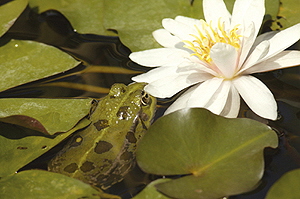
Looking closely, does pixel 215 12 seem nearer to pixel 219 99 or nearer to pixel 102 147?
pixel 219 99

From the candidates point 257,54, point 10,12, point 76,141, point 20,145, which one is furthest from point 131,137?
point 10,12

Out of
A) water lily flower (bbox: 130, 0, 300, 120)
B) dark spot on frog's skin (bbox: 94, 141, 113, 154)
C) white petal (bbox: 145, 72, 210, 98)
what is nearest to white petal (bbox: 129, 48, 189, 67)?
water lily flower (bbox: 130, 0, 300, 120)

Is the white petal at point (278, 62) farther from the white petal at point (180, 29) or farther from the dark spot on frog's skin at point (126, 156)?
the dark spot on frog's skin at point (126, 156)

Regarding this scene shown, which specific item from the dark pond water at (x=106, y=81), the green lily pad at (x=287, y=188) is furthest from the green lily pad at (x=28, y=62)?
the green lily pad at (x=287, y=188)

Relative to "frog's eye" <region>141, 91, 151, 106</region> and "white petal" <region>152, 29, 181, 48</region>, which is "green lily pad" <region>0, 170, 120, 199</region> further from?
"white petal" <region>152, 29, 181, 48</region>

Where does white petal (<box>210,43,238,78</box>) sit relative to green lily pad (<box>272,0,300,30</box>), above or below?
above

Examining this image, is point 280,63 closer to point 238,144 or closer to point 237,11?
point 237,11
